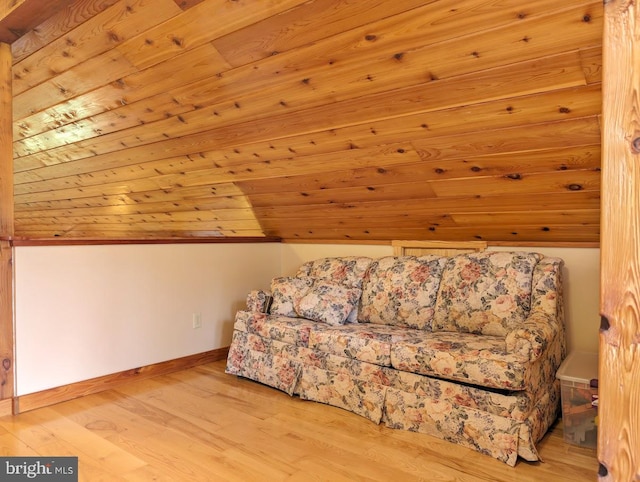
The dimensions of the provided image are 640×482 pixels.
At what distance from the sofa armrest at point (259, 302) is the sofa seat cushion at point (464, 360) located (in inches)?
47.0

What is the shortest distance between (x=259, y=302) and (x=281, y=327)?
0.38 meters

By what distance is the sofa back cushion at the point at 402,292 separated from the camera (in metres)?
3.11

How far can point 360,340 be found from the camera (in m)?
2.72

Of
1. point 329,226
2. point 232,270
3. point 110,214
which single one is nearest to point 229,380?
point 232,270

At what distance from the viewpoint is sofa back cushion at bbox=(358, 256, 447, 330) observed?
3.11 m

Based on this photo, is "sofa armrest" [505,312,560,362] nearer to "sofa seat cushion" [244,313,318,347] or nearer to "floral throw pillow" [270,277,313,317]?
"sofa seat cushion" [244,313,318,347]

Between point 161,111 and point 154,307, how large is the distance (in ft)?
4.64

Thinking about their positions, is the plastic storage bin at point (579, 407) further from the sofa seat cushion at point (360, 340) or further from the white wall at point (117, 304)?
the white wall at point (117, 304)

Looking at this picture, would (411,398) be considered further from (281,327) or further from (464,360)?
(281,327)

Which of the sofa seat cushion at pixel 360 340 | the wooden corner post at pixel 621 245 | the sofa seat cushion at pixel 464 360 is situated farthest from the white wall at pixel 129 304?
the wooden corner post at pixel 621 245

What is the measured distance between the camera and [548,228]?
2.91 meters

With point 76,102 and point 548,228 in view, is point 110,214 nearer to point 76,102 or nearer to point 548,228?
point 76,102

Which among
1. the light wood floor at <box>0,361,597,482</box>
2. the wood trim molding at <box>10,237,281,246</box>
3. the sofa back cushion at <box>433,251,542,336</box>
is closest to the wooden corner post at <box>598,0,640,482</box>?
the light wood floor at <box>0,361,597,482</box>

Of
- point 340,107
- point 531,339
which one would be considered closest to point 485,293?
point 531,339
